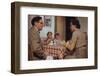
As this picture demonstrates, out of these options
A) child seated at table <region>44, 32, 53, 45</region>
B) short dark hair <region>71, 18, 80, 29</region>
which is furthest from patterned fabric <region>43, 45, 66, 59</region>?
short dark hair <region>71, 18, 80, 29</region>

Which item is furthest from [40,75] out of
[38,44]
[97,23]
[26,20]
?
[97,23]

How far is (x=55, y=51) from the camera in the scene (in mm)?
1556

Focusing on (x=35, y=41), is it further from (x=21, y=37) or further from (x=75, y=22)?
(x=75, y=22)

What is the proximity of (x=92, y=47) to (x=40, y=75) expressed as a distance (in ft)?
1.42

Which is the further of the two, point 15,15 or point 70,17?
point 70,17

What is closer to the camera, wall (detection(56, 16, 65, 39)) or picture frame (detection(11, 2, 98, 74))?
picture frame (detection(11, 2, 98, 74))

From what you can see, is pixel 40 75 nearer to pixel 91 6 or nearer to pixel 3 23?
pixel 3 23

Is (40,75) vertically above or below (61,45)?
below

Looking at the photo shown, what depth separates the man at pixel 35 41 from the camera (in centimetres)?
148

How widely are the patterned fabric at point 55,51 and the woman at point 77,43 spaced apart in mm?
50

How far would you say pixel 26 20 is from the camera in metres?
1.46

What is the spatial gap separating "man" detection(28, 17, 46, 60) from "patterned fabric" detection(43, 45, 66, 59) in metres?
0.03

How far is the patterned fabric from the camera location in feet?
5.03

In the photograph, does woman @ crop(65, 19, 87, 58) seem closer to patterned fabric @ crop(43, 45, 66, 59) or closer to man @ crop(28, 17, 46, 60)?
patterned fabric @ crop(43, 45, 66, 59)
